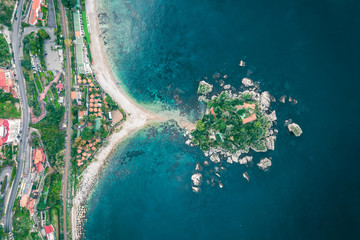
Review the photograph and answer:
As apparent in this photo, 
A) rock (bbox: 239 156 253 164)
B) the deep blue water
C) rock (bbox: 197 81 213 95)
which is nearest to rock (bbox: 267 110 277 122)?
the deep blue water

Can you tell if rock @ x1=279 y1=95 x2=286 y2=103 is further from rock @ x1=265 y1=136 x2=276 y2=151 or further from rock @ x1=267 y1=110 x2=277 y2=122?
rock @ x1=265 y1=136 x2=276 y2=151

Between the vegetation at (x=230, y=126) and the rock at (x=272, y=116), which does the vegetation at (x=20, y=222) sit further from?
the rock at (x=272, y=116)

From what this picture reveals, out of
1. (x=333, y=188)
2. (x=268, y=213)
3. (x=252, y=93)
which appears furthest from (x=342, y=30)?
(x=268, y=213)

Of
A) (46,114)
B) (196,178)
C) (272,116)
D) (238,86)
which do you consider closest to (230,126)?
(238,86)

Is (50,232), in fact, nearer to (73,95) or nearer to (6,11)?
(73,95)

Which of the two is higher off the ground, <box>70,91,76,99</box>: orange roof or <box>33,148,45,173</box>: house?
<box>70,91,76,99</box>: orange roof

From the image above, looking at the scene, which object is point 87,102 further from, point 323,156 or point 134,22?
point 323,156
